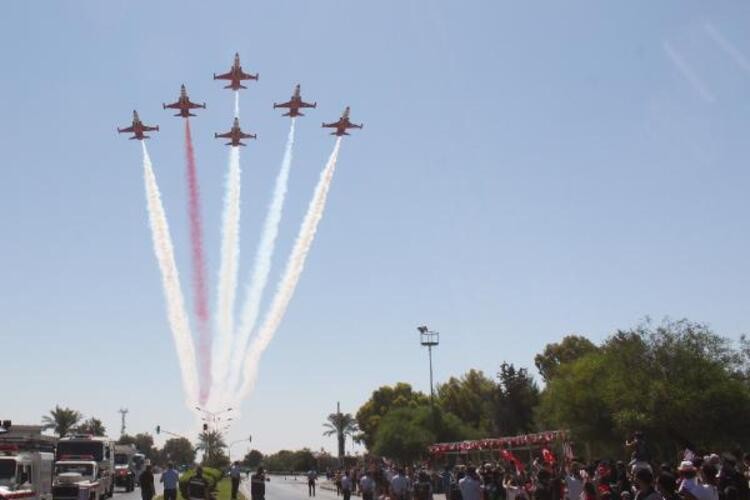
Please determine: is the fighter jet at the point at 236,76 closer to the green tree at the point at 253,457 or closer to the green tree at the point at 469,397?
the green tree at the point at 469,397

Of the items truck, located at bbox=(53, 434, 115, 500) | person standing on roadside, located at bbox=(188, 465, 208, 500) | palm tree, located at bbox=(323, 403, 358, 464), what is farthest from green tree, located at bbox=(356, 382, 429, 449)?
person standing on roadside, located at bbox=(188, 465, 208, 500)

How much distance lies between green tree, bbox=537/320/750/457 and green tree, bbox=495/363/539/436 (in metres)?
34.4

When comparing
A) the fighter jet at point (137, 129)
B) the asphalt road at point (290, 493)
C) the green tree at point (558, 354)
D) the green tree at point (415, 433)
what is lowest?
the asphalt road at point (290, 493)

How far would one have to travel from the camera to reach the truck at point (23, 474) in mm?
21219

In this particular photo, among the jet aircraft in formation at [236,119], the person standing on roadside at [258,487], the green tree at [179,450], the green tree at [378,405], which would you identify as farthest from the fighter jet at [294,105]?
the green tree at [179,450]

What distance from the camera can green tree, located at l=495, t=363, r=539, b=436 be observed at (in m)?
79.4

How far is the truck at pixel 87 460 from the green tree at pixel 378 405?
71.8 metres

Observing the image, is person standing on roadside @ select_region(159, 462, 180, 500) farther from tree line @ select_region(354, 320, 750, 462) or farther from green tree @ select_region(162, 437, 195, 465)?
green tree @ select_region(162, 437, 195, 465)

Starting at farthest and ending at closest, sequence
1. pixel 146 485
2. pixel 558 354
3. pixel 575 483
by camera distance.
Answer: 1. pixel 558 354
2. pixel 146 485
3. pixel 575 483

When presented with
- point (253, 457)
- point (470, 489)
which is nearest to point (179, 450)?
point (253, 457)

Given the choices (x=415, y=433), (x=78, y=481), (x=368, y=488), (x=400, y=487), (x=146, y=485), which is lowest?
(x=368, y=488)

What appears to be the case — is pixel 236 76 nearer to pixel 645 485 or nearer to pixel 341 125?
pixel 341 125

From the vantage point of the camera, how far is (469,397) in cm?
9419

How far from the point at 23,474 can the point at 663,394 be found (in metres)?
25.8
